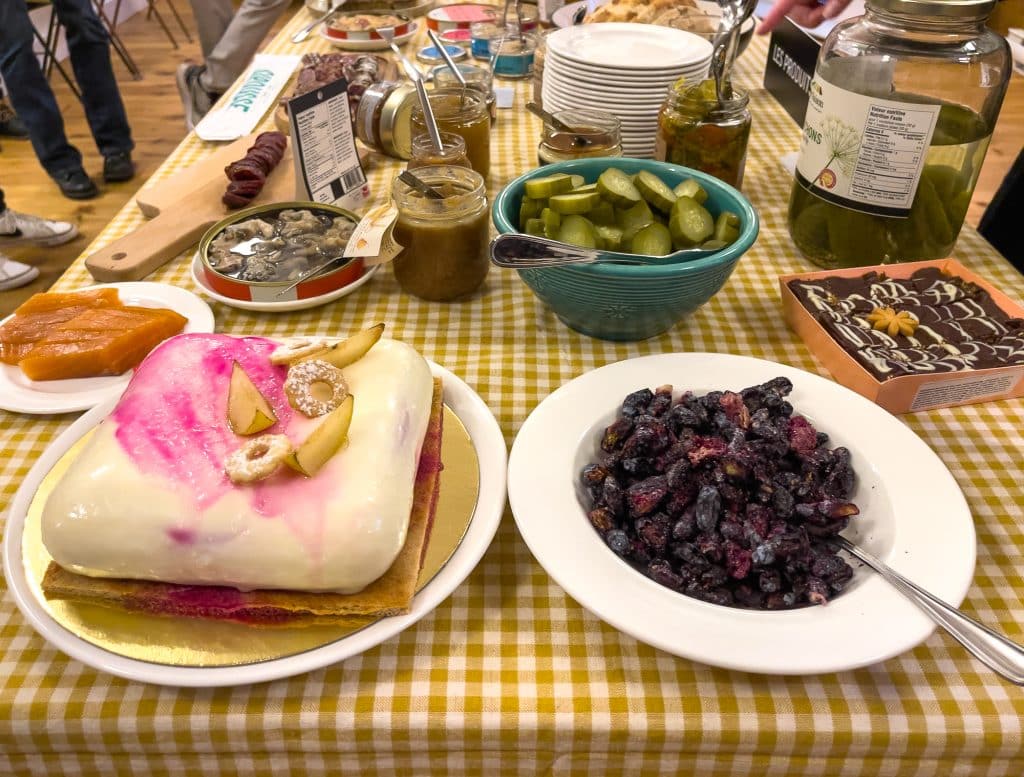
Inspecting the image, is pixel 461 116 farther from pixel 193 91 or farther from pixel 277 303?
pixel 193 91

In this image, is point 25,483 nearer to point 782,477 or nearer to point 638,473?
point 638,473

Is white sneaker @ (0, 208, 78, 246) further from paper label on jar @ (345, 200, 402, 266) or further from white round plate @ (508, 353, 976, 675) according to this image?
white round plate @ (508, 353, 976, 675)

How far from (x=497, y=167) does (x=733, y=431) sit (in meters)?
1.03

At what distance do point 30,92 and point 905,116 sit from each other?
318cm

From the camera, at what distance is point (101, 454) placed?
0.67 m

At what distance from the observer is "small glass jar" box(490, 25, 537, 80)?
6.83 feet

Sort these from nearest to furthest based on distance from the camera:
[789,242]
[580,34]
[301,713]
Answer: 1. [301,713]
2. [789,242]
3. [580,34]

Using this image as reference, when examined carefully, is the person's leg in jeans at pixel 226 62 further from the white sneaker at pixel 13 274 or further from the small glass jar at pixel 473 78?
the small glass jar at pixel 473 78

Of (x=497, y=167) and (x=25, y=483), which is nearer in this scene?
(x=25, y=483)

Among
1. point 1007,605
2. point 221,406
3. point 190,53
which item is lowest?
point 190,53

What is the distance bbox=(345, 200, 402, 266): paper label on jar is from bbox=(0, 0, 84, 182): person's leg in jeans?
8.06 feet

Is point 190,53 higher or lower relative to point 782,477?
lower

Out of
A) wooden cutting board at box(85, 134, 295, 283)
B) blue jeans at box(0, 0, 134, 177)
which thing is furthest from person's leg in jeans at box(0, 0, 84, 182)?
wooden cutting board at box(85, 134, 295, 283)

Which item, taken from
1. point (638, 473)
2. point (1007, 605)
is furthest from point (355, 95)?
point (1007, 605)
